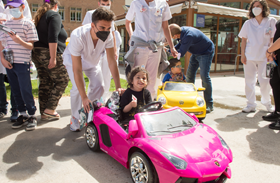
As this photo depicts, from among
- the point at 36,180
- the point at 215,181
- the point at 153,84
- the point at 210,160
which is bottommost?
the point at 36,180

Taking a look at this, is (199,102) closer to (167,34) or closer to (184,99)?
(184,99)

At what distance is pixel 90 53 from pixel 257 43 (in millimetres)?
3324

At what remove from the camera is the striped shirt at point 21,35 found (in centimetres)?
365

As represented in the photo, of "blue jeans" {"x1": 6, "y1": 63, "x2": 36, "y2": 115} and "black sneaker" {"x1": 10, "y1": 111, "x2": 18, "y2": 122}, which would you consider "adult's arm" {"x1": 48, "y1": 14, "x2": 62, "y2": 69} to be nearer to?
"blue jeans" {"x1": 6, "y1": 63, "x2": 36, "y2": 115}

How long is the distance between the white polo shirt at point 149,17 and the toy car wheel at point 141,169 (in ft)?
7.72

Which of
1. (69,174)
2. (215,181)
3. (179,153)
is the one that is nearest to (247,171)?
(215,181)

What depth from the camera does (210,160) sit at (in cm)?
203

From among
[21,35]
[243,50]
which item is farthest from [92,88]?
[243,50]

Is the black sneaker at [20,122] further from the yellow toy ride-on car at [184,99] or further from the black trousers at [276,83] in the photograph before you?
the black trousers at [276,83]

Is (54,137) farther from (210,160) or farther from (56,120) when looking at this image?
(210,160)

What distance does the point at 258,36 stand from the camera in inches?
182

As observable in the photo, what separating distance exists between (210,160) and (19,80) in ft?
10.3

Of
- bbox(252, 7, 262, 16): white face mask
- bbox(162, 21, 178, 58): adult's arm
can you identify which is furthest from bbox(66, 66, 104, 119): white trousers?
bbox(252, 7, 262, 16): white face mask

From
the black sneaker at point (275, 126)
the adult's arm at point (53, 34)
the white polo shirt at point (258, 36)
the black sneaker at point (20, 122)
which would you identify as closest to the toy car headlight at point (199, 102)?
the black sneaker at point (275, 126)
